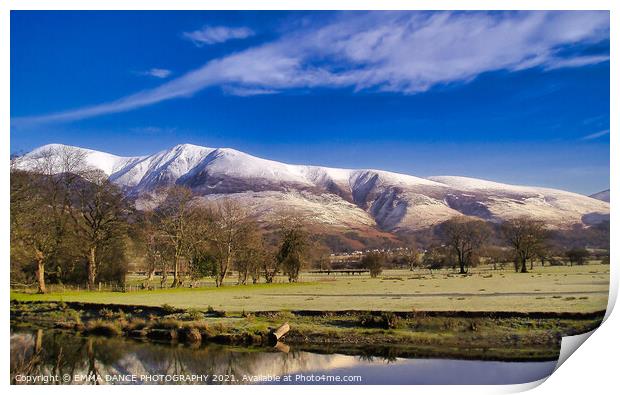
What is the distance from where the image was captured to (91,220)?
20547 mm

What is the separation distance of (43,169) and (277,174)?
19.8ft

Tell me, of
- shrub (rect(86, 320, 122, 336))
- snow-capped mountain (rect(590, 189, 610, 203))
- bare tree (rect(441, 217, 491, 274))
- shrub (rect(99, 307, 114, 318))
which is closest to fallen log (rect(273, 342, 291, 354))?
shrub (rect(86, 320, 122, 336))

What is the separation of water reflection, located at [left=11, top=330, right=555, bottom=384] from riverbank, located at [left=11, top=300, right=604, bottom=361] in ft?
1.58

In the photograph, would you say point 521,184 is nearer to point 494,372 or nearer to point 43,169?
point 494,372

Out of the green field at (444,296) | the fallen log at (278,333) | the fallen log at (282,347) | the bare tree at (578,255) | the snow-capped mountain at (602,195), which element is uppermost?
the snow-capped mountain at (602,195)

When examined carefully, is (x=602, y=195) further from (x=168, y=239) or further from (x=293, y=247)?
(x=168, y=239)

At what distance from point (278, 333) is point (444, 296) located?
673cm

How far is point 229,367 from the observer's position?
33.3 feet

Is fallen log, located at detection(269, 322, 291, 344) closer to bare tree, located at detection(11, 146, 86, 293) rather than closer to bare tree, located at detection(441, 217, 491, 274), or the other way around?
bare tree, located at detection(441, 217, 491, 274)

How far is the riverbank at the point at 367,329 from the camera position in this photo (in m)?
10.8

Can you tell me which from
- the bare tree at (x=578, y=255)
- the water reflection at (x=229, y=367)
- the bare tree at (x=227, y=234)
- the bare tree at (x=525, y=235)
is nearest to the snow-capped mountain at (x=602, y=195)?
the bare tree at (x=578, y=255)

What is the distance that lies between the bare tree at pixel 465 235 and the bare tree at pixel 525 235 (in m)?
0.64
